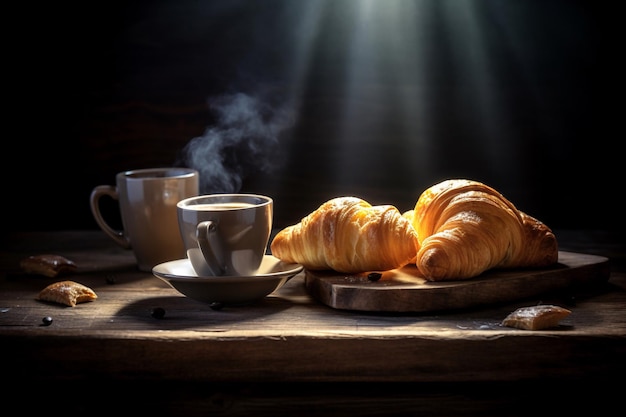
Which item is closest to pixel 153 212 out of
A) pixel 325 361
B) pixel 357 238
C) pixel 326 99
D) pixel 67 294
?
pixel 67 294

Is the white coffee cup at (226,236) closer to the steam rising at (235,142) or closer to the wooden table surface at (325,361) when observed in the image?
the wooden table surface at (325,361)

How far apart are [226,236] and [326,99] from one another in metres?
0.92

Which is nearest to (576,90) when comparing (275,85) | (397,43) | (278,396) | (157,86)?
(397,43)

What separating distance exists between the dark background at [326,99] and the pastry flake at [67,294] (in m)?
0.78

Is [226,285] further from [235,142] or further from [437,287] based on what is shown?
[235,142]

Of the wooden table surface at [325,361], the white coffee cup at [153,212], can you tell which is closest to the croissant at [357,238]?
the wooden table surface at [325,361]

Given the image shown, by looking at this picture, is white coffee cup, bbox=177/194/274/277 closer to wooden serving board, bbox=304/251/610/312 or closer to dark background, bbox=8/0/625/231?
wooden serving board, bbox=304/251/610/312

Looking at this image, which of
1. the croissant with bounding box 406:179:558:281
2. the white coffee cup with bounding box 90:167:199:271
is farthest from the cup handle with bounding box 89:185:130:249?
the croissant with bounding box 406:179:558:281

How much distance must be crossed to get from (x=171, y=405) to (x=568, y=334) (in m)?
0.63

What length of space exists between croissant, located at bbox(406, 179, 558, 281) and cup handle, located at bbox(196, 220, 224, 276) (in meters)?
0.37

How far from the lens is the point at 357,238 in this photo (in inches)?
54.7

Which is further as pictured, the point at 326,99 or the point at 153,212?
the point at 326,99

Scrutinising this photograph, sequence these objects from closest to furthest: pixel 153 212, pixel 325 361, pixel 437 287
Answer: pixel 325 361 → pixel 437 287 → pixel 153 212

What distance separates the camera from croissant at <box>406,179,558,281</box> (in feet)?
4.40
